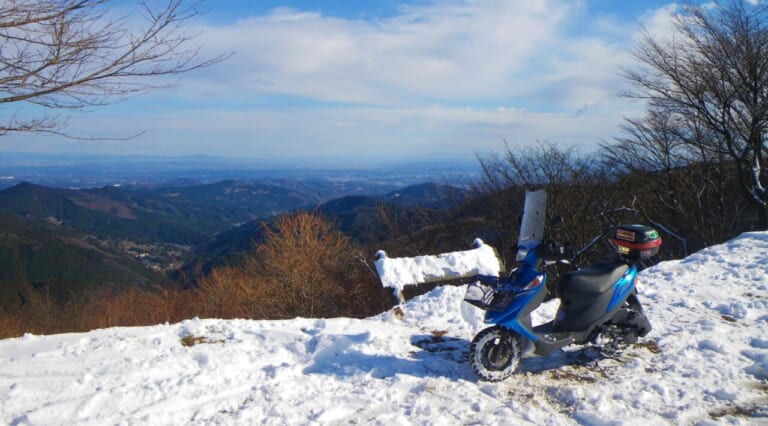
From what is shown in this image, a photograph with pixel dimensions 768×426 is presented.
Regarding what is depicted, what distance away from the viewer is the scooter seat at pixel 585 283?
165 inches

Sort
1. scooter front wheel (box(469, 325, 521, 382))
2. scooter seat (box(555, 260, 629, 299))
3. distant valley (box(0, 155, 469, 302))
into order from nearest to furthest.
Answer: scooter front wheel (box(469, 325, 521, 382))
scooter seat (box(555, 260, 629, 299))
distant valley (box(0, 155, 469, 302))

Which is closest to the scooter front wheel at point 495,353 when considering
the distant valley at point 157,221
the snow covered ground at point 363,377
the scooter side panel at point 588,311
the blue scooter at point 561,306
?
the blue scooter at point 561,306

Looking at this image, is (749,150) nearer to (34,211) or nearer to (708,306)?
(708,306)

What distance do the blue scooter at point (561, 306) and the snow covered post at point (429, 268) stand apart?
2.17 metres

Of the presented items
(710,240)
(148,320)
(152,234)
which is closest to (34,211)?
(152,234)

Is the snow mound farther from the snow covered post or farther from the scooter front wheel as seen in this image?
the scooter front wheel

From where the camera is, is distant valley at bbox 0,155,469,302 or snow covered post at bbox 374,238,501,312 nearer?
snow covered post at bbox 374,238,501,312

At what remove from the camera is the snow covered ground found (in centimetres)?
340

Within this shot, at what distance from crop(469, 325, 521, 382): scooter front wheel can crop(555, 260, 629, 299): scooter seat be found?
662 mm

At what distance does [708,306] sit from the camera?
555 cm

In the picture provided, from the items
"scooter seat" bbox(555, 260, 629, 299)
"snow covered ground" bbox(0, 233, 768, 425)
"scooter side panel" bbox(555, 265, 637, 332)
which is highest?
"scooter seat" bbox(555, 260, 629, 299)

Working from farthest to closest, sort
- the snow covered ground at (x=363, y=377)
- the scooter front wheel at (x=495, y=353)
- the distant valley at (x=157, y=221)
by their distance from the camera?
the distant valley at (x=157, y=221) → the scooter front wheel at (x=495, y=353) → the snow covered ground at (x=363, y=377)

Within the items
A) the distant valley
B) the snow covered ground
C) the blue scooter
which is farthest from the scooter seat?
the distant valley

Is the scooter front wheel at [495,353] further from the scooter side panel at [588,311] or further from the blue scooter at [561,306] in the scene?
the scooter side panel at [588,311]
